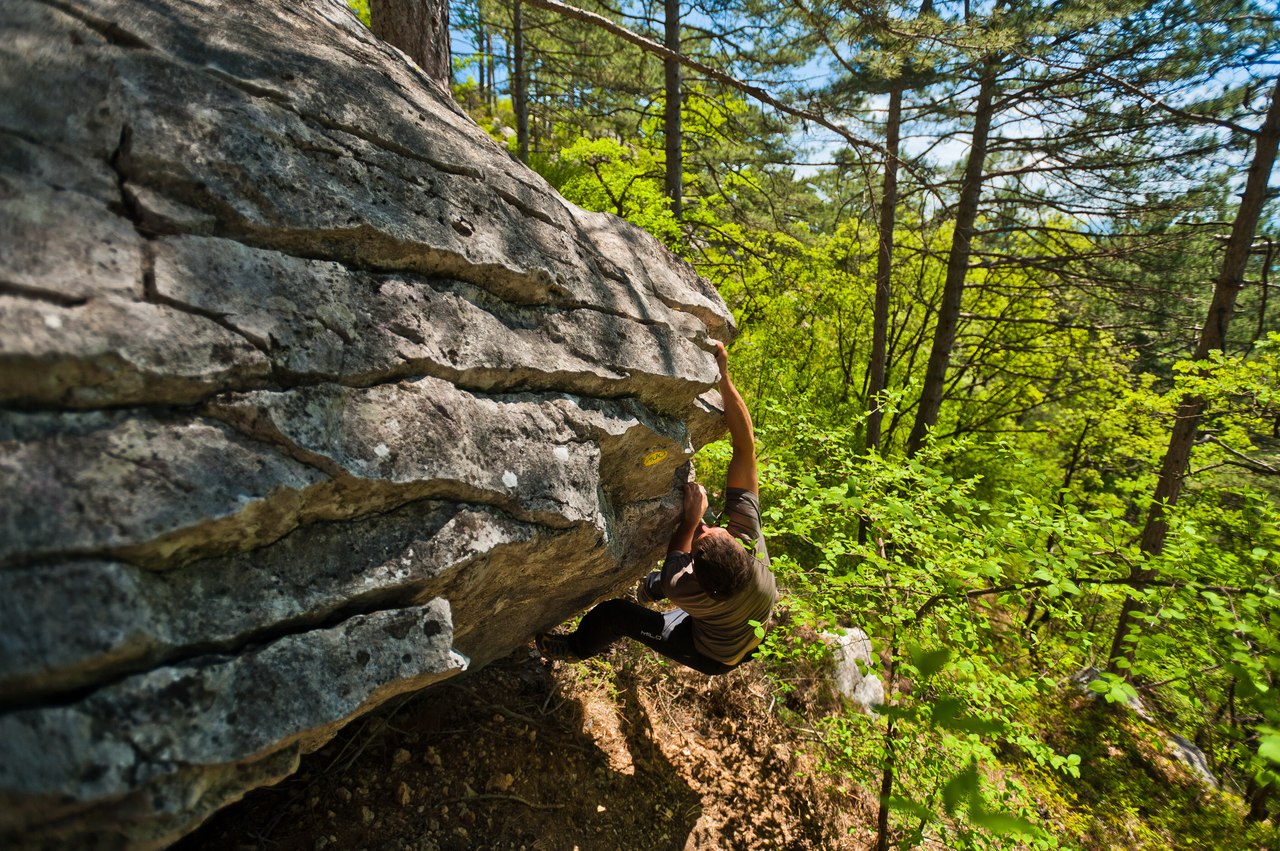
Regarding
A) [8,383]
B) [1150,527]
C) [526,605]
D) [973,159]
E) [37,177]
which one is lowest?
[1150,527]

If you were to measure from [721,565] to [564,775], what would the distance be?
1.87 metres

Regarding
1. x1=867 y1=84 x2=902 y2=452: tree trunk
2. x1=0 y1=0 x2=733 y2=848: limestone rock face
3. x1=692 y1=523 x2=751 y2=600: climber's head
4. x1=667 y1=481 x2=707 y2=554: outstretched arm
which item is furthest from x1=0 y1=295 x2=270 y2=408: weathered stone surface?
x1=867 y1=84 x2=902 y2=452: tree trunk

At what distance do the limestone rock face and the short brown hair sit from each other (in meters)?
0.63

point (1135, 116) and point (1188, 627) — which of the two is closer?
point (1188, 627)

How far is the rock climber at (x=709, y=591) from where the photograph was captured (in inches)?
134

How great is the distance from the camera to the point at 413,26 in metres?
4.07

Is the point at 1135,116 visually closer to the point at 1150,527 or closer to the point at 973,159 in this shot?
the point at 973,159

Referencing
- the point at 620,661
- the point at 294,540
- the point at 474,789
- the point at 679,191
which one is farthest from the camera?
the point at 679,191

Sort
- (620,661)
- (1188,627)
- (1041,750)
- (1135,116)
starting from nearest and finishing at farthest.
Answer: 1. (1188,627)
2. (1041,750)
3. (620,661)
4. (1135,116)

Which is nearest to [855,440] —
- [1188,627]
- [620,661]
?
[620,661]

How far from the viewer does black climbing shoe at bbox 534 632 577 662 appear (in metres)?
4.35

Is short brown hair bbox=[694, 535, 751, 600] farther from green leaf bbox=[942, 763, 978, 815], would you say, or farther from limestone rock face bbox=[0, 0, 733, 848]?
green leaf bbox=[942, 763, 978, 815]

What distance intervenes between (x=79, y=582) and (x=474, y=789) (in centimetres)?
261

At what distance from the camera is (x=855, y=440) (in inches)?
484
